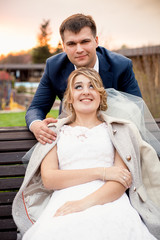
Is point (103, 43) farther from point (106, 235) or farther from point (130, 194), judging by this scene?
point (106, 235)

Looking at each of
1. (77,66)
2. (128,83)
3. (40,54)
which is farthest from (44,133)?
(40,54)

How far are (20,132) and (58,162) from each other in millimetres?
840

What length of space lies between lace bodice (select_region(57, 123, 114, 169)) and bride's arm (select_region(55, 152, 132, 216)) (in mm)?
205

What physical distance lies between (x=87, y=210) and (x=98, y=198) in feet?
0.51

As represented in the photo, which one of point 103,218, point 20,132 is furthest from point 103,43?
point 103,218

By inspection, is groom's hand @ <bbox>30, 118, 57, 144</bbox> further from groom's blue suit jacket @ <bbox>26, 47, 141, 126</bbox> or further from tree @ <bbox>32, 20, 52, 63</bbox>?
tree @ <bbox>32, 20, 52, 63</bbox>

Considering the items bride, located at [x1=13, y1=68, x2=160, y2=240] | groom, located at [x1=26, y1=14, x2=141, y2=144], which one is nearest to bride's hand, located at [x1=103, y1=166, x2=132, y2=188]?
bride, located at [x1=13, y1=68, x2=160, y2=240]

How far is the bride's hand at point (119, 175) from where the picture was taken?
1950 millimetres

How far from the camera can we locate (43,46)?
175ft

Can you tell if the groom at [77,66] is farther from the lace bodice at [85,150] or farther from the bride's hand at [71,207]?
the bride's hand at [71,207]

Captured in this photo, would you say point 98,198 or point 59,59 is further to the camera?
point 59,59

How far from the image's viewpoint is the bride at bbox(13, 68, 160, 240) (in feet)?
5.67

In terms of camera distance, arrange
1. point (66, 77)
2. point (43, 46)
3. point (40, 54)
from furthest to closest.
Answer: point (43, 46), point (40, 54), point (66, 77)

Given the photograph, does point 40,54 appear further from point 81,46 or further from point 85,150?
point 85,150
